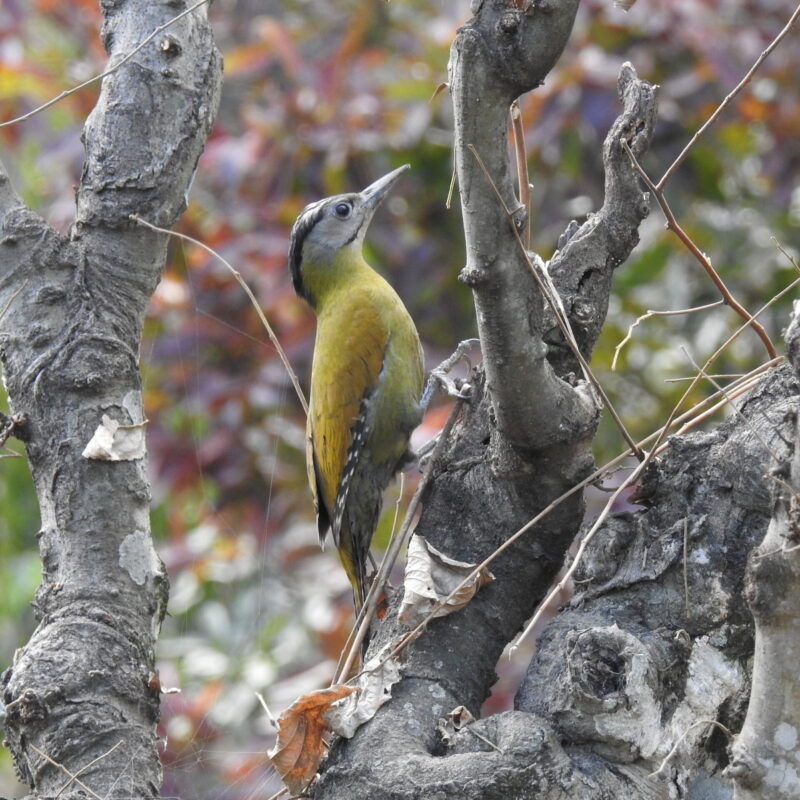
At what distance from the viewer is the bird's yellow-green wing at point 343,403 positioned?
171 inches

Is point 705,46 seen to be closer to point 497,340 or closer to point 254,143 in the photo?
point 254,143

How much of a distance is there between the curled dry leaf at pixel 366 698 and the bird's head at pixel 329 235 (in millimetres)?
2576

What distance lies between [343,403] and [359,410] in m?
0.07

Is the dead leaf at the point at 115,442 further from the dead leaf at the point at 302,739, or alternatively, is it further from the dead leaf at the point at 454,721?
the dead leaf at the point at 454,721

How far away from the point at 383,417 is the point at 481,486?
5.78ft

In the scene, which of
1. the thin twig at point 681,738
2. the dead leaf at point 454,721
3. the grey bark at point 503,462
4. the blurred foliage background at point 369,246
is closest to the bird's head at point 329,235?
the blurred foliage background at point 369,246

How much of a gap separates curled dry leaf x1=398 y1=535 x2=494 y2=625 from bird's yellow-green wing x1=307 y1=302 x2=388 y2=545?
5.54ft

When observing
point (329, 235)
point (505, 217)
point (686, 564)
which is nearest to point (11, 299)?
point (505, 217)

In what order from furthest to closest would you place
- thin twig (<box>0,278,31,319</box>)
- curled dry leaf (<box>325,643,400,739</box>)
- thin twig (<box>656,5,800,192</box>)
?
1. thin twig (<box>0,278,31,319</box>)
2. curled dry leaf (<box>325,643,400,739</box>)
3. thin twig (<box>656,5,800,192</box>)

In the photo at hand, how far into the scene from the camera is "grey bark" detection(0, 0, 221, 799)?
239 centimetres

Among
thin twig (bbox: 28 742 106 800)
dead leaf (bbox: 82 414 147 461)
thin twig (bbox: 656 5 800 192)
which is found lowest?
thin twig (bbox: 28 742 106 800)

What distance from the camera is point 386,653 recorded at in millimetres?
2520

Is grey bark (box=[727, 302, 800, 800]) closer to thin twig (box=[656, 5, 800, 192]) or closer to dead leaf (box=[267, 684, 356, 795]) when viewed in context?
thin twig (box=[656, 5, 800, 192])

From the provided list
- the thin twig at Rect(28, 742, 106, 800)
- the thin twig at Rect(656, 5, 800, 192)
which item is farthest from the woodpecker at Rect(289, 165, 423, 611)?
the thin twig at Rect(656, 5, 800, 192)
